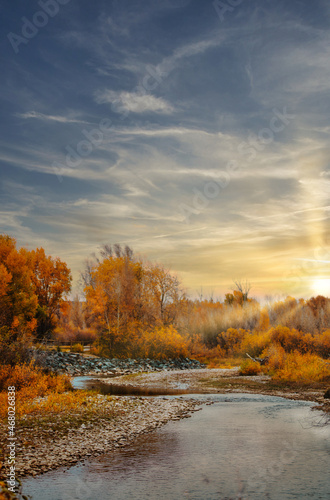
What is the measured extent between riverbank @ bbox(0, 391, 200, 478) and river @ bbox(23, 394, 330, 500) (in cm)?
51

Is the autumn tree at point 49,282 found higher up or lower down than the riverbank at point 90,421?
higher up

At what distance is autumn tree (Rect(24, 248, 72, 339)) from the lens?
51875 millimetres

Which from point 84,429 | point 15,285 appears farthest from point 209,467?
point 15,285

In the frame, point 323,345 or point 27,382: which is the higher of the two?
point 323,345

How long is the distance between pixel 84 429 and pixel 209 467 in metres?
4.80

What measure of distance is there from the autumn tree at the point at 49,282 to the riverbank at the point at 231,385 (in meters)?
22.5

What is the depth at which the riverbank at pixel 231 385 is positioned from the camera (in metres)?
20.8

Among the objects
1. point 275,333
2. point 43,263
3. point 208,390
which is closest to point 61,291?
point 43,263

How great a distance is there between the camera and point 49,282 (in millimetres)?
53031

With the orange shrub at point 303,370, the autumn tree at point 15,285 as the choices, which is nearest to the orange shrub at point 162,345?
the autumn tree at point 15,285

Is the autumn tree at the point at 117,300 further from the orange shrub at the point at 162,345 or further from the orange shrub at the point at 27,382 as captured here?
the orange shrub at the point at 27,382

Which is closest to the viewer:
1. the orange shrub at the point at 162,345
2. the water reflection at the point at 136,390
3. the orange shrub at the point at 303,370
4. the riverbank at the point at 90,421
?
the riverbank at the point at 90,421

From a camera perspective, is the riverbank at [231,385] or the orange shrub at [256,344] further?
the orange shrub at [256,344]

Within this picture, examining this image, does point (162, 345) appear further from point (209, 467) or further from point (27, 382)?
point (209, 467)
